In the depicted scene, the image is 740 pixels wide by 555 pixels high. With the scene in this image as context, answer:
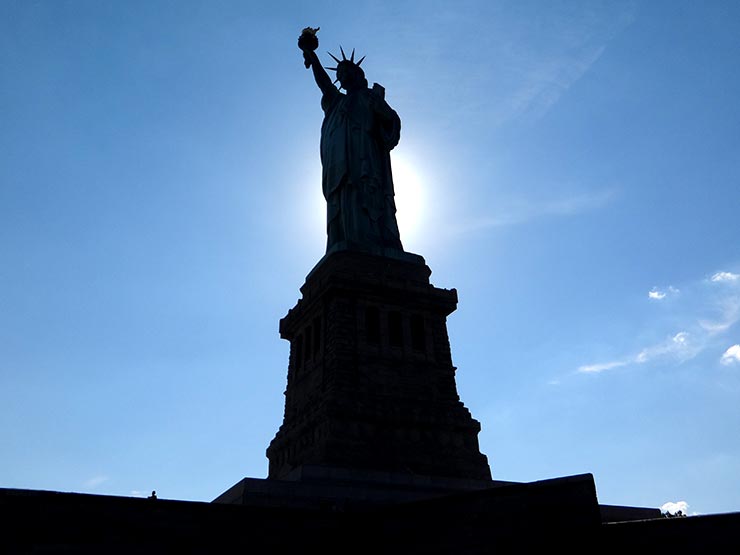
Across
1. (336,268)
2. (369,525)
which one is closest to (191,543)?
(369,525)

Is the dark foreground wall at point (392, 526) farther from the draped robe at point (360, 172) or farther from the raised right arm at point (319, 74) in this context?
the raised right arm at point (319, 74)

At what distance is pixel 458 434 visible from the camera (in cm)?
2214

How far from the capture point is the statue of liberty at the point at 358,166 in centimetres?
2711

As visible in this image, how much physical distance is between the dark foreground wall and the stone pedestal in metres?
5.72

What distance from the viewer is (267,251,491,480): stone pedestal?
20.8 m

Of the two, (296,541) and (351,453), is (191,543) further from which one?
(351,453)

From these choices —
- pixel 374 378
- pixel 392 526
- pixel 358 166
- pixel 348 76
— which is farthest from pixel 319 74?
pixel 392 526

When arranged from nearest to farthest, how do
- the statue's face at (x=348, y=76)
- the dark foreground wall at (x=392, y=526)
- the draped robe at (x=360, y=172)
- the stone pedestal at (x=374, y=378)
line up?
the dark foreground wall at (x=392, y=526)
the stone pedestal at (x=374, y=378)
the draped robe at (x=360, y=172)
the statue's face at (x=348, y=76)

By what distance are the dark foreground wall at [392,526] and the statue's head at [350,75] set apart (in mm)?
21793

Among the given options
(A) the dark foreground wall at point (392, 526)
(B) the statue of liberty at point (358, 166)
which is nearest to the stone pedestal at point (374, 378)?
(B) the statue of liberty at point (358, 166)

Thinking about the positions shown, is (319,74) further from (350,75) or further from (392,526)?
(392,526)

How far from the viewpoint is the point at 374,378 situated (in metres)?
22.3

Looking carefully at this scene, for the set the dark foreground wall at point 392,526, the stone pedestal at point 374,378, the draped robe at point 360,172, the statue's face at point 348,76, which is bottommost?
the dark foreground wall at point 392,526

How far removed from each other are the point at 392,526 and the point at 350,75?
2261cm
